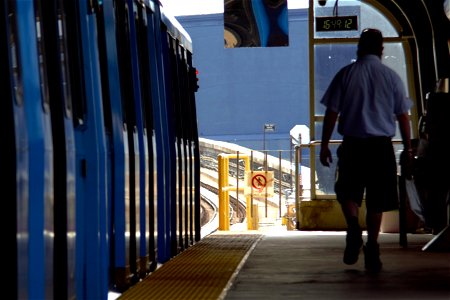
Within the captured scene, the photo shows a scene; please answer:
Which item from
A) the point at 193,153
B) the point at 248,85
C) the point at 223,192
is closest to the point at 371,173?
the point at 193,153

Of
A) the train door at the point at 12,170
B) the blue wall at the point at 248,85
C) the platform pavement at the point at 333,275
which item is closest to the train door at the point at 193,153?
the platform pavement at the point at 333,275

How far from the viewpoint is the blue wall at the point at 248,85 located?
65875 mm

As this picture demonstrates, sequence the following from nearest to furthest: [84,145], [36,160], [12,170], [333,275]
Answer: [12,170] → [36,160] → [84,145] → [333,275]

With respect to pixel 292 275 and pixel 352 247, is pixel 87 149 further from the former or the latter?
pixel 352 247

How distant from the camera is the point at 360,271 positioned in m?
9.28

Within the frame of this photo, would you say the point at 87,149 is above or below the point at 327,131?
above

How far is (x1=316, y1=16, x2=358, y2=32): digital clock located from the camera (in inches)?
727

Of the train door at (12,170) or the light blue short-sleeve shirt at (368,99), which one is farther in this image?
the light blue short-sleeve shirt at (368,99)

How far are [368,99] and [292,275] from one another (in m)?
1.52

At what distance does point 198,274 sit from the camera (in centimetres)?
938

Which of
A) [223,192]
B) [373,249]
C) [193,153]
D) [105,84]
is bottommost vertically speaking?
[223,192]

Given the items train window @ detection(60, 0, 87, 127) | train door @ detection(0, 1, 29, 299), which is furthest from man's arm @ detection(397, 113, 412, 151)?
train door @ detection(0, 1, 29, 299)

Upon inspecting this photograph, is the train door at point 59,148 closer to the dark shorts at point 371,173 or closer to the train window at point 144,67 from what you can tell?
the train window at point 144,67

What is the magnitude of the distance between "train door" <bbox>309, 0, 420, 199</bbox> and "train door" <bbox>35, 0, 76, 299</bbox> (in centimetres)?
1239
